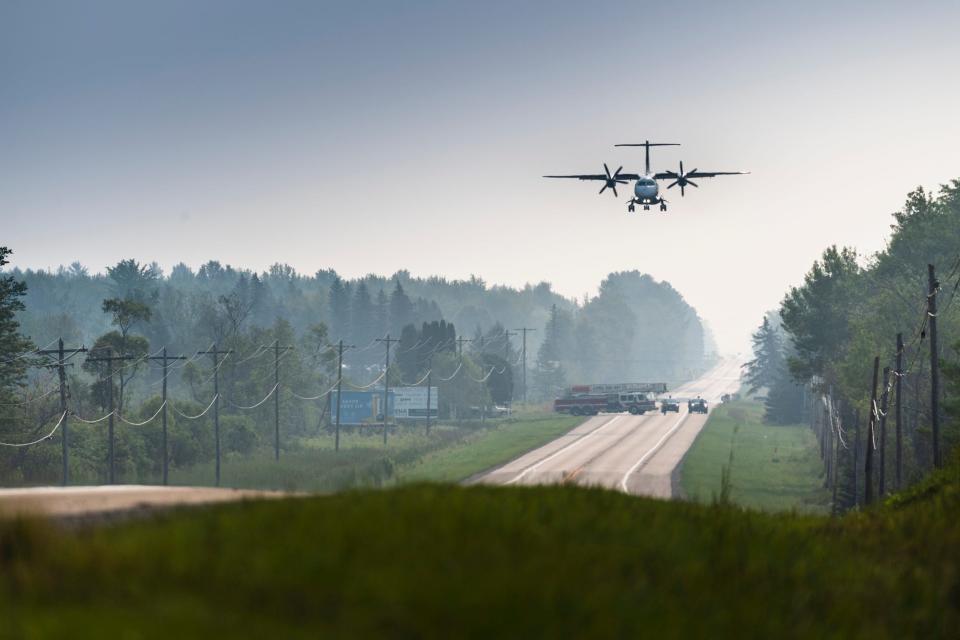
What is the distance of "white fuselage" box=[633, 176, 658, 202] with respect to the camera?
51.0 meters

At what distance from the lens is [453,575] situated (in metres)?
8.35

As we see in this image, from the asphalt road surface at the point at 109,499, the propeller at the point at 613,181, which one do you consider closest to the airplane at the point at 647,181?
the propeller at the point at 613,181

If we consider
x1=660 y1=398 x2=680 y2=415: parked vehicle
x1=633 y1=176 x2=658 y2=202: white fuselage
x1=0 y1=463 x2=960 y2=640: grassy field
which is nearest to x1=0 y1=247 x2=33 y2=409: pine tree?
x1=633 y1=176 x2=658 y2=202: white fuselage

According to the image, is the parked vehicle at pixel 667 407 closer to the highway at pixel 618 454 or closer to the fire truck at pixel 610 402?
the fire truck at pixel 610 402

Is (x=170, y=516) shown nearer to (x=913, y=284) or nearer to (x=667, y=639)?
(x=667, y=639)

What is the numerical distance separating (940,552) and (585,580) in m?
7.05

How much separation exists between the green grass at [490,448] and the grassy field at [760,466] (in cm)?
1372

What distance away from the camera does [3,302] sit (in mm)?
68062

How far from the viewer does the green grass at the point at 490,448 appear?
67250 millimetres

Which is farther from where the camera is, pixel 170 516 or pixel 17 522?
pixel 170 516

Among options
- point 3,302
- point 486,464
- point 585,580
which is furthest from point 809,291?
point 585,580

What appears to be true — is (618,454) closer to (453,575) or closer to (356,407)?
(356,407)

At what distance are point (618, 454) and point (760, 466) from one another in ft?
34.4

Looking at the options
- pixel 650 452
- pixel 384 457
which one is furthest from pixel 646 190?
pixel 384 457
